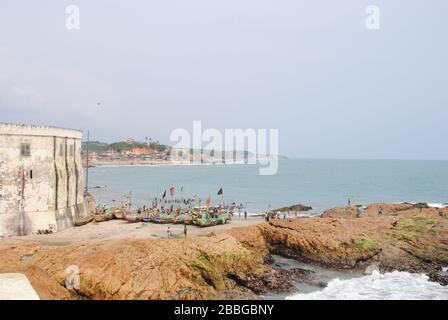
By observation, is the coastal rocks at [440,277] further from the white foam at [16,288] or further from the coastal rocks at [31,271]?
the white foam at [16,288]

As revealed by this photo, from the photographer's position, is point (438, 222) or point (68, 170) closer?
point (438, 222)

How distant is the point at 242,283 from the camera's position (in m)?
22.2

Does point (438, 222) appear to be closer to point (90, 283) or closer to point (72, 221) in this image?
point (90, 283)

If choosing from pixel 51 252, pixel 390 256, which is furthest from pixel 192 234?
pixel 390 256

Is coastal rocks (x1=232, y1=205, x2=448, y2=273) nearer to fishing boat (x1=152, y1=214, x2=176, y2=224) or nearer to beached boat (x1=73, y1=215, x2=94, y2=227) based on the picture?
fishing boat (x1=152, y1=214, x2=176, y2=224)

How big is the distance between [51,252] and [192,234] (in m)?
11.3

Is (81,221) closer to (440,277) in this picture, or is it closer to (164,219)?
(164,219)

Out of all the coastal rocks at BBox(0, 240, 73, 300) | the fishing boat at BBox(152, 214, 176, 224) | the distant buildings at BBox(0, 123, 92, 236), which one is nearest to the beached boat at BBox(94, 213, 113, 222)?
the distant buildings at BBox(0, 123, 92, 236)

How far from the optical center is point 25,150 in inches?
1187

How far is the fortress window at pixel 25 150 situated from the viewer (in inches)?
1180

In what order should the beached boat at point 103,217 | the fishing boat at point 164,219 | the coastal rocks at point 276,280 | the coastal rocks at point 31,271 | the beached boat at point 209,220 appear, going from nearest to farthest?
the coastal rocks at point 31,271 → the coastal rocks at point 276,280 → the beached boat at point 209,220 → the fishing boat at point 164,219 → the beached boat at point 103,217

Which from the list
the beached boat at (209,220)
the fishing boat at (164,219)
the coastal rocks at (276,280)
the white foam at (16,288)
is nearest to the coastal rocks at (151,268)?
the coastal rocks at (276,280)
